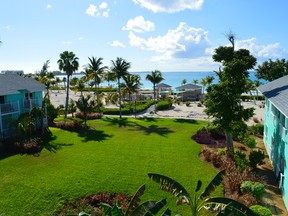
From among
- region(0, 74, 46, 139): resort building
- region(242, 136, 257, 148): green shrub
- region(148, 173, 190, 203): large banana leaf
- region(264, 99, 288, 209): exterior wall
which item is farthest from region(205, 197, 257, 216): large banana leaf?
region(0, 74, 46, 139): resort building

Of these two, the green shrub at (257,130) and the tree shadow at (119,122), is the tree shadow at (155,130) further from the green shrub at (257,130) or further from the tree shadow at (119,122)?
the green shrub at (257,130)

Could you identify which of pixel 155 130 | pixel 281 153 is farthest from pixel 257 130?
pixel 281 153

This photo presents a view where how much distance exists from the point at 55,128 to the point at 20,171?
46.3ft

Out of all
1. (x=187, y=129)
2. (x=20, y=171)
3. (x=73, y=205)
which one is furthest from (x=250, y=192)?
(x=187, y=129)

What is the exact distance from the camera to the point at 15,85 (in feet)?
96.9

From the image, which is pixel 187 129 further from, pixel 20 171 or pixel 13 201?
pixel 13 201

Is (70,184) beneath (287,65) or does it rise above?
beneath

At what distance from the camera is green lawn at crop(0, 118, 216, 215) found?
15328 mm

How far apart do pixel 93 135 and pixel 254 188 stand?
19.6 m

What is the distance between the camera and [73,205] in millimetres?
14406

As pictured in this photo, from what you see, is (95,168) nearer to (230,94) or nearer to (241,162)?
(241,162)

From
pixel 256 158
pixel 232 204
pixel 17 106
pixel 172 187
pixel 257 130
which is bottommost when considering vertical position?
pixel 256 158

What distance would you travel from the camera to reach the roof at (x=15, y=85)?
2730 cm

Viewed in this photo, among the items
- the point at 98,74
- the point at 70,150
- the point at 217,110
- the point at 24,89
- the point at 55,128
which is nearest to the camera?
the point at 217,110
